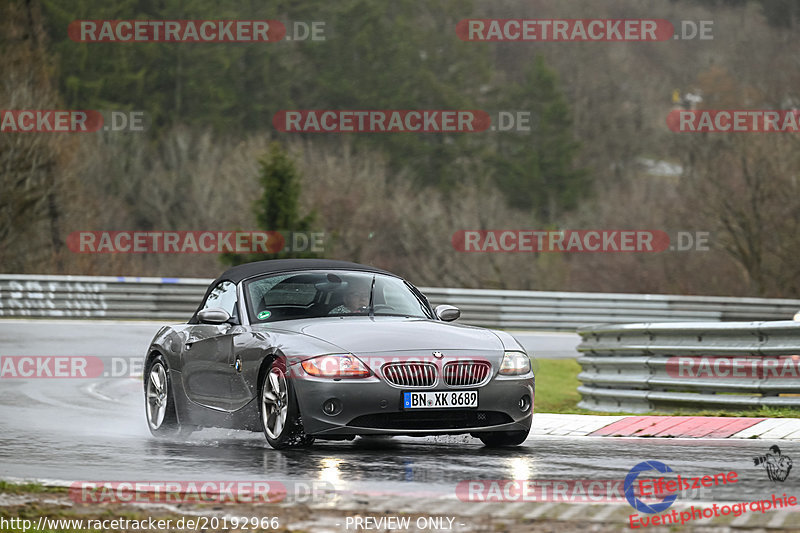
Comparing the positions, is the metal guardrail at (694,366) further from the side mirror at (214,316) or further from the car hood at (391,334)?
the side mirror at (214,316)

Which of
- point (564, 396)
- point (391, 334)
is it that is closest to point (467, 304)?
point (564, 396)

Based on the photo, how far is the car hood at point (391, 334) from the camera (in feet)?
32.3

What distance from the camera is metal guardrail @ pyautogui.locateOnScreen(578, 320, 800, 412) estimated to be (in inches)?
520

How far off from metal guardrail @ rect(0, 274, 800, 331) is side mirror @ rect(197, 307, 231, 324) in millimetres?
16993

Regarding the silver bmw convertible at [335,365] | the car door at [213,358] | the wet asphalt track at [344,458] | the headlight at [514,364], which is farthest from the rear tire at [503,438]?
the car door at [213,358]

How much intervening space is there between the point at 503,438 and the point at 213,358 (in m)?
2.44

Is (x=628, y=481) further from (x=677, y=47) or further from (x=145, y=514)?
(x=677, y=47)

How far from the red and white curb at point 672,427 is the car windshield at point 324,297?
175 centimetres

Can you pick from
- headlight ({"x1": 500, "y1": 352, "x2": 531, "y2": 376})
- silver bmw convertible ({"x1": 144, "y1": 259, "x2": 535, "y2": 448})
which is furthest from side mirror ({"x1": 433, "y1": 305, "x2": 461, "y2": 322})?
headlight ({"x1": 500, "y1": 352, "x2": 531, "y2": 376})

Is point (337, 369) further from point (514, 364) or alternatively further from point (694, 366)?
point (694, 366)

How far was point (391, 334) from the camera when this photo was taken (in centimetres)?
1004

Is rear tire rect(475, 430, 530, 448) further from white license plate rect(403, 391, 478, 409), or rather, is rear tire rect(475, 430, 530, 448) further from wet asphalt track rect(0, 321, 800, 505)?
white license plate rect(403, 391, 478, 409)

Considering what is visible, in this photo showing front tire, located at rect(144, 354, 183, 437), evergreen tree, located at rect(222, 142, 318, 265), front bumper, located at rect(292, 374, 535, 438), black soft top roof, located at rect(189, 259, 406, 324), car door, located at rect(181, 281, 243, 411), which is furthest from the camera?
evergreen tree, located at rect(222, 142, 318, 265)

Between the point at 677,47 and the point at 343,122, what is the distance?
4424cm
